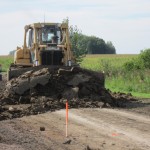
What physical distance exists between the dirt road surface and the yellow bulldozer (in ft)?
18.5

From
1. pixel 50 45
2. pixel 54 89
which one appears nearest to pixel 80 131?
pixel 54 89

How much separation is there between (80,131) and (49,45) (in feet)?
33.3

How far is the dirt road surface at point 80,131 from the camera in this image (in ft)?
37.6

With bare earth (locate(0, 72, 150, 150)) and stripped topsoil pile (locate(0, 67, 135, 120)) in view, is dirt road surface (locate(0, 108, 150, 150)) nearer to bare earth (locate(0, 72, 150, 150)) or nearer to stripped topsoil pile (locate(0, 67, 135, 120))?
bare earth (locate(0, 72, 150, 150))

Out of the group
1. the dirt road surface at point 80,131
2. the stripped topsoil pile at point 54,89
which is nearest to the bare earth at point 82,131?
the dirt road surface at point 80,131

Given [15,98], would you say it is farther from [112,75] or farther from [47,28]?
[112,75]

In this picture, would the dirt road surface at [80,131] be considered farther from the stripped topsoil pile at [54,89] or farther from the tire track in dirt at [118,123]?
the stripped topsoil pile at [54,89]

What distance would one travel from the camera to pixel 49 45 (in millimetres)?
23219

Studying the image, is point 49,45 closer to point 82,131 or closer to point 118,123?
point 118,123

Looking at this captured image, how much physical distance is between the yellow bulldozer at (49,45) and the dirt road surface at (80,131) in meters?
5.65

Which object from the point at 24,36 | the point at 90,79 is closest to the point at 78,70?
the point at 90,79

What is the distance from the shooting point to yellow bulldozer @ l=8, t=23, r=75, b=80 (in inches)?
914

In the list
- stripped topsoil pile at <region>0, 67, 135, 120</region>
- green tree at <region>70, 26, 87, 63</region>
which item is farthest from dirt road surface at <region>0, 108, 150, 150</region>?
green tree at <region>70, 26, 87, 63</region>

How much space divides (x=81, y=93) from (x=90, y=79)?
0.89 meters
